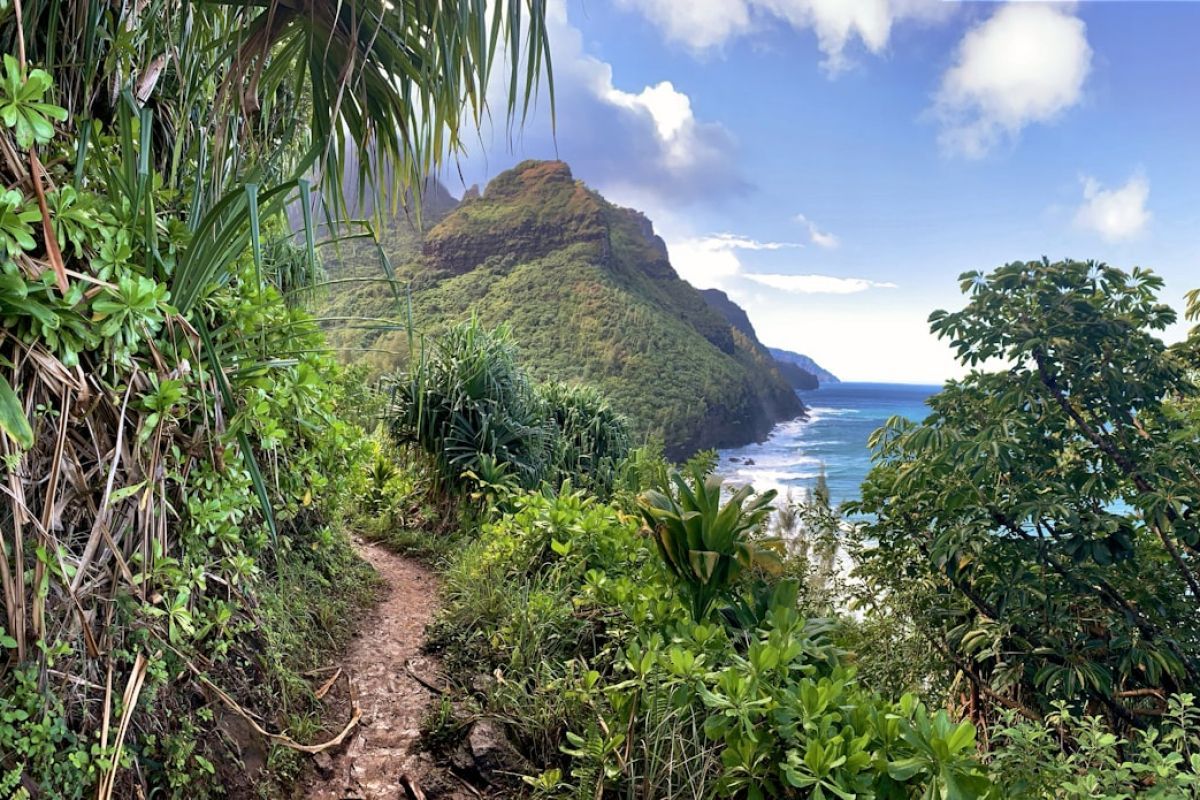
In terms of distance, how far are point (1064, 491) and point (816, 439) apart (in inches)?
423

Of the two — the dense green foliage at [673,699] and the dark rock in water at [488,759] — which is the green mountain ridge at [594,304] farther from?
the dark rock in water at [488,759]

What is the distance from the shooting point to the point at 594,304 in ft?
47.0

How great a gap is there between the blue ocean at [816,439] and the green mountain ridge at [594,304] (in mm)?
511

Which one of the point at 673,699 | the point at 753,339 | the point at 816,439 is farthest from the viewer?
the point at 753,339

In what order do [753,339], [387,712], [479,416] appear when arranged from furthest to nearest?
[753,339] → [479,416] → [387,712]

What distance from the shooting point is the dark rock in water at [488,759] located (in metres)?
1.42

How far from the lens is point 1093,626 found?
208 centimetres

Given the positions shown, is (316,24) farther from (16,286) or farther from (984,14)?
(984,14)

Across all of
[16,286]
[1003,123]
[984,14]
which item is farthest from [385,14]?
[1003,123]

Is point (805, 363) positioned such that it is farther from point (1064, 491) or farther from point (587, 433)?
A: point (1064, 491)

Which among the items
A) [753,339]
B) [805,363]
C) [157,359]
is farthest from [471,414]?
[805,363]

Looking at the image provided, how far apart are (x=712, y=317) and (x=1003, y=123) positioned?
8.48 m

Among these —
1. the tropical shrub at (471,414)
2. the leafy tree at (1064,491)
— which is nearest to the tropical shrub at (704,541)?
the leafy tree at (1064,491)

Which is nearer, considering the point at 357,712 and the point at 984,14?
the point at 357,712
